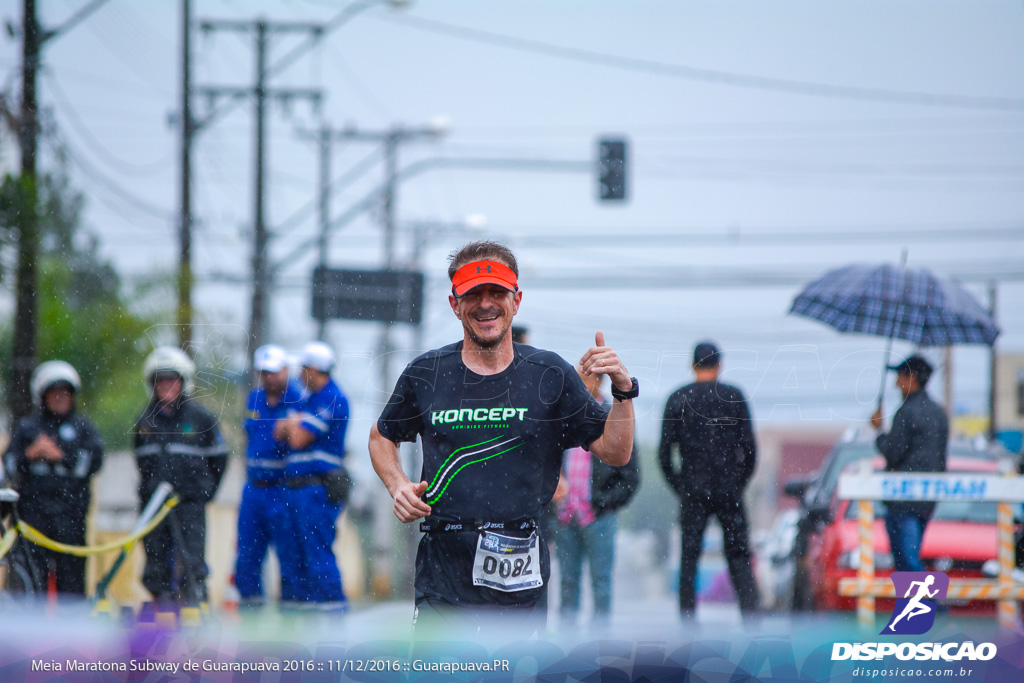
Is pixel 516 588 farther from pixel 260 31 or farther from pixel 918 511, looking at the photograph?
pixel 260 31

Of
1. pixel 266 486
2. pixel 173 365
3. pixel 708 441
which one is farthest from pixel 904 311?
pixel 173 365

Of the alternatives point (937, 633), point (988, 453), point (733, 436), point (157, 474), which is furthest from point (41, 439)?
point (988, 453)

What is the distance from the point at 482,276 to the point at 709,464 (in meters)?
2.43

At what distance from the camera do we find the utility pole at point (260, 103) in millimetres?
10618

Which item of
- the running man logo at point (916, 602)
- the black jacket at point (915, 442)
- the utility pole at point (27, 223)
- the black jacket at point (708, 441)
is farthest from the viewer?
the utility pole at point (27, 223)

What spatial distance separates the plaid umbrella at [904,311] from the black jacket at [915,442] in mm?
441

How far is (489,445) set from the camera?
352 cm

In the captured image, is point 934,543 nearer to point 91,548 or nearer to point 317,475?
point 317,475

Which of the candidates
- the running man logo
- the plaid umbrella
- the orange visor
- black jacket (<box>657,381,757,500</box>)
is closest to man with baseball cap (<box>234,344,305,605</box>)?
black jacket (<box>657,381,757,500</box>)

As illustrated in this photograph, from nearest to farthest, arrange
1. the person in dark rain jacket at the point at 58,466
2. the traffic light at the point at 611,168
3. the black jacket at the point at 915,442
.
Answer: the black jacket at the point at 915,442, the person in dark rain jacket at the point at 58,466, the traffic light at the point at 611,168

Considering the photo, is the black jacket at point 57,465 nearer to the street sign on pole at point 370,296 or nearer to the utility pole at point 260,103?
the street sign on pole at point 370,296

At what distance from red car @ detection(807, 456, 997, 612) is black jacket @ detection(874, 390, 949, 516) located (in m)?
0.25

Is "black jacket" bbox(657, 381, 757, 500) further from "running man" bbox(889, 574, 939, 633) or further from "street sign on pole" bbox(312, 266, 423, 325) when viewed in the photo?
"street sign on pole" bbox(312, 266, 423, 325)

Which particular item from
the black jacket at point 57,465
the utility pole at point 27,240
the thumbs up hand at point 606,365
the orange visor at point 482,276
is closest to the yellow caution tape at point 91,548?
the black jacket at point 57,465
